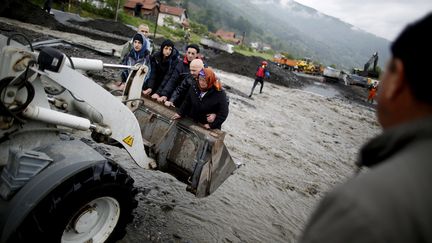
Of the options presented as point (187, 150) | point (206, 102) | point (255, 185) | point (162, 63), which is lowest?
point (255, 185)

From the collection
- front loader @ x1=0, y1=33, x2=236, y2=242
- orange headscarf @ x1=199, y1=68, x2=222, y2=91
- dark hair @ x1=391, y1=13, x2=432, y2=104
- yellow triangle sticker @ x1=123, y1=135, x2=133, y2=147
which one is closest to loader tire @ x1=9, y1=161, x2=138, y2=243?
front loader @ x1=0, y1=33, x2=236, y2=242

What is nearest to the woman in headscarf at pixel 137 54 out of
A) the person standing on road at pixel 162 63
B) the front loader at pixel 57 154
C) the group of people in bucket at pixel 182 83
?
the group of people in bucket at pixel 182 83

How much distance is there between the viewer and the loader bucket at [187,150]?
3.93 m

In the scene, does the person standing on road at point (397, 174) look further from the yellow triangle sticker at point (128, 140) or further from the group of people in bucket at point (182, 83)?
the group of people in bucket at point (182, 83)

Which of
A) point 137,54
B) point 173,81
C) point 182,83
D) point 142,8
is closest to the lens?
point 182,83

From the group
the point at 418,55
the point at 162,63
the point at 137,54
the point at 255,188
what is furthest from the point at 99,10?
the point at 418,55

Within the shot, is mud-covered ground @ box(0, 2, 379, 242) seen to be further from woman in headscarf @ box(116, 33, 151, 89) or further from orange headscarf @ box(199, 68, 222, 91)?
woman in headscarf @ box(116, 33, 151, 89)

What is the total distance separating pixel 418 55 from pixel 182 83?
13.9 ft

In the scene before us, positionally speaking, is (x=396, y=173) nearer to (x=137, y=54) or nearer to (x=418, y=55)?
(x=418, y=55)

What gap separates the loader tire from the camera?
8.00 feet

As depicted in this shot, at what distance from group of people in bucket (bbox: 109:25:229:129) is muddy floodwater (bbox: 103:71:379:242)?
127cm

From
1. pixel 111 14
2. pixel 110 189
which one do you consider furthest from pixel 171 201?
pixel 111 14

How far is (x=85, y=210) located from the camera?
112 inches

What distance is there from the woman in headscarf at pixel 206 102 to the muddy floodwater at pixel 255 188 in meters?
1.30
